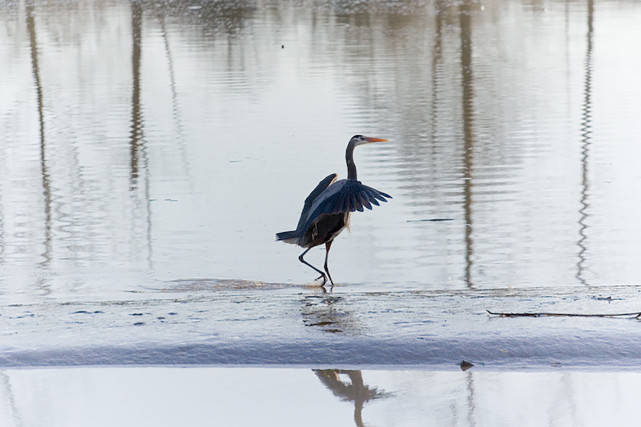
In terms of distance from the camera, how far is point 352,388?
5410 mm

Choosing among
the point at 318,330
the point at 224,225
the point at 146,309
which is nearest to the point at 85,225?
the point at 224,225

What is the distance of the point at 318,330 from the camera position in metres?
6.18

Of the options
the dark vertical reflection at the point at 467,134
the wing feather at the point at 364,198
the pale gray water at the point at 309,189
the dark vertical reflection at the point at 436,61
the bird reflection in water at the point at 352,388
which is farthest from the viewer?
the dark vertical reflection at the point at 436,61

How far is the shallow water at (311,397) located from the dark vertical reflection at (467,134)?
272 centimetres

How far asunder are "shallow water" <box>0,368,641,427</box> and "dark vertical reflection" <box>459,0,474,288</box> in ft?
8.92

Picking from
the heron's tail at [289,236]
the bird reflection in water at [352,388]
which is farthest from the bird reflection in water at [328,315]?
the heron's tail at [289,236]

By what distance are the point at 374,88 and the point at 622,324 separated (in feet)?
43.2

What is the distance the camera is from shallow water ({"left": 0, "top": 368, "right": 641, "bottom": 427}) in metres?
4.96

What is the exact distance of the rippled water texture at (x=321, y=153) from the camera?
9.05 m

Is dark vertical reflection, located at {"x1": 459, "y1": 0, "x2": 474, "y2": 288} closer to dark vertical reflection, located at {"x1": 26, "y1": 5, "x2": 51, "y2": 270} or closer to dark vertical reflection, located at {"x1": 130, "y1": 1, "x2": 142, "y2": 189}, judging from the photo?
dark vertical reflection, located at {"x1": 26, "y1": 5, "x2": 51, "y2": 270}

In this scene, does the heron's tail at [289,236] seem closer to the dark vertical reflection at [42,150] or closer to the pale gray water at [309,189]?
the pale gray water at [309,189]

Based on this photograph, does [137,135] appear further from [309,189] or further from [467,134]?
[309,189]

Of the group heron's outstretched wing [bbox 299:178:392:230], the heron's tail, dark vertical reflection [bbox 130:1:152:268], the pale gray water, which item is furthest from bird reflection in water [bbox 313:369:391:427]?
dark vertical reflection [bbox 130:1:152:268]

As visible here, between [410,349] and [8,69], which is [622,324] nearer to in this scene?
[410,349]
